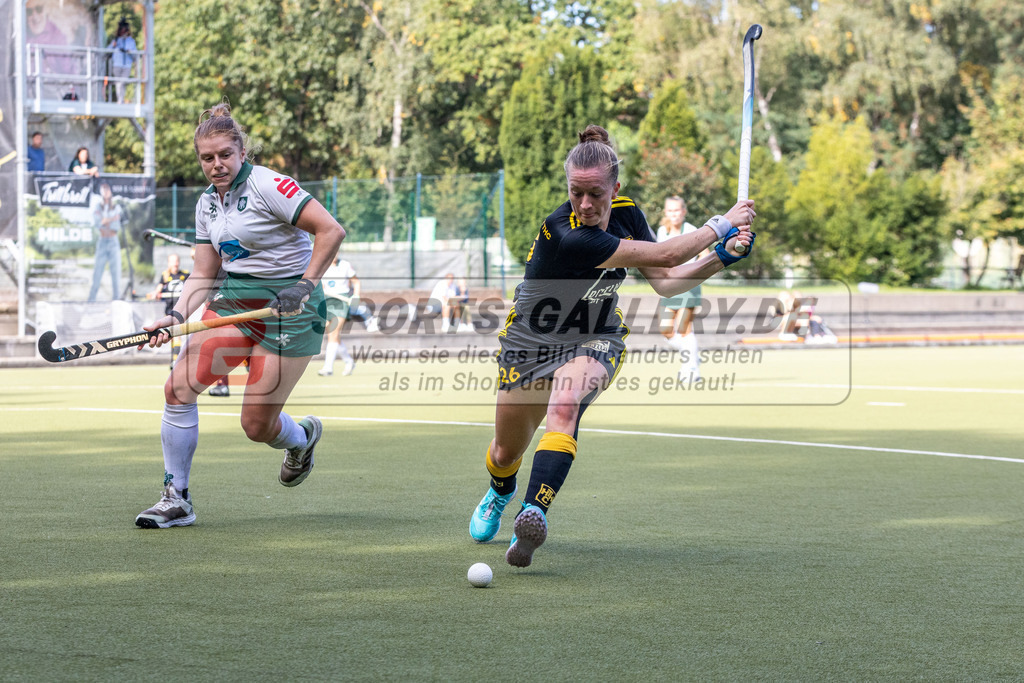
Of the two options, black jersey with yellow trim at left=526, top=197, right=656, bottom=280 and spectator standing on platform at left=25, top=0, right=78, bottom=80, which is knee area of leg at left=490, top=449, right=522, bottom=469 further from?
spectator standing on platform at left=25, top=0, right=78, bottom=80

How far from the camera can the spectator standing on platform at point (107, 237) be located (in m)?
21.8

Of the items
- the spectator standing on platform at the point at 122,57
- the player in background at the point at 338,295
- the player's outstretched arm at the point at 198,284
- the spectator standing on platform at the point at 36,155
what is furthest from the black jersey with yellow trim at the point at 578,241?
the spectator standing on platform at the point at 122,57

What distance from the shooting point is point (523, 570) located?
5.59 metres

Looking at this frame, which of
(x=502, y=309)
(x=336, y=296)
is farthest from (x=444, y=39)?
(x=336, y=296)

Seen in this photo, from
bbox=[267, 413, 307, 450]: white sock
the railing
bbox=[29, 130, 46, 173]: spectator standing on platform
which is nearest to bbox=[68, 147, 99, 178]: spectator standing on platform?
bbox=[29, 130, 46, 173]: spectator standing on platform

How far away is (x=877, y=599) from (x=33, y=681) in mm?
3150

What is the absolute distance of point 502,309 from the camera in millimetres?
25578

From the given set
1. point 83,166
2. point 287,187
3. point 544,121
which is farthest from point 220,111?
point 544,121

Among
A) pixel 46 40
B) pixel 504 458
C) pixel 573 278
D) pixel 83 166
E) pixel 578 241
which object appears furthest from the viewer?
pixel 46 40

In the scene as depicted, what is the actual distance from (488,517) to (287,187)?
197 cm

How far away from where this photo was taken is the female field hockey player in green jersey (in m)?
6.40

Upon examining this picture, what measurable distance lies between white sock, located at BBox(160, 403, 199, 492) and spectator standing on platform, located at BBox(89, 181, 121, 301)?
15861mm

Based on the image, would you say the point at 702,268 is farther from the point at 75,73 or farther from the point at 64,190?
the point at 75,73

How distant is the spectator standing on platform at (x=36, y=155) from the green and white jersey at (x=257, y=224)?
19.2 metres
